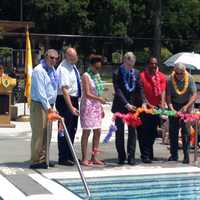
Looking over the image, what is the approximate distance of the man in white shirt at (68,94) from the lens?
981cm

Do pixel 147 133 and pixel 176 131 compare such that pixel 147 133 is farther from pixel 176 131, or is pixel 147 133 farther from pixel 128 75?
pixel 128 75

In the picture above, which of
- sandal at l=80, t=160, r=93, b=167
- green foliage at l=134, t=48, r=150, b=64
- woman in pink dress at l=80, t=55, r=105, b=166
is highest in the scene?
green foliage at l=134, t=48, r=150, b=64

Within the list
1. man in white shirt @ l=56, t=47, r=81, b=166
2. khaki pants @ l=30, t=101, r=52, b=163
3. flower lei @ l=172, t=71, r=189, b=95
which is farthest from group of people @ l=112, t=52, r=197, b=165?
khaki pants @ l=30, t=101, r=52, b=163

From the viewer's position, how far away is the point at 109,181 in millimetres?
8844

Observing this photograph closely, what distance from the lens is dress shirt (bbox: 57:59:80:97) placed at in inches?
388

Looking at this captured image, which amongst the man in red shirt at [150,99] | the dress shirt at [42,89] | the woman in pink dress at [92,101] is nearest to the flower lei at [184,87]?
the man in red shirt at [150,99]

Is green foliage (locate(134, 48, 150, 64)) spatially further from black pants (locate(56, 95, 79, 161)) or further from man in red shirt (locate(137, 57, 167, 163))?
Answer: black pants (locate(56, 95, 79, 161))

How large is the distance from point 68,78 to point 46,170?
143 cm

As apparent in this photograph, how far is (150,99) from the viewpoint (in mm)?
10680

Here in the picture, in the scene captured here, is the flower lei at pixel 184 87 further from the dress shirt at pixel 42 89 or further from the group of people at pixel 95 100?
the dress shirt at pixel 42 89

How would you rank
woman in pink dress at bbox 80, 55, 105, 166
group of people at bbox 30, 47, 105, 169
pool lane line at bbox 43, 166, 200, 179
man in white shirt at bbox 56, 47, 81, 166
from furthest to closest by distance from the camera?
woman in pink dress at bbox 80, 55, 105, 166
man in white shirt at bbox 56, 47, 81, 166
group of people at bbox 30, 47, 105, 169
pool lane line at bbox 43, 166, 200, 179

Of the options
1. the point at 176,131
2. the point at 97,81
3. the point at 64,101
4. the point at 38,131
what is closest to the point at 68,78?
the point at 64,101

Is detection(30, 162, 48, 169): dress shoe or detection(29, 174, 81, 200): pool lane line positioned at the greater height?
detection(30, 162, 48, 169): dress shoe

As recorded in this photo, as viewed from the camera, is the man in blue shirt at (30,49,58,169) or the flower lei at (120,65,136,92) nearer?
the man in blue shirt at (30,49,58,169)
